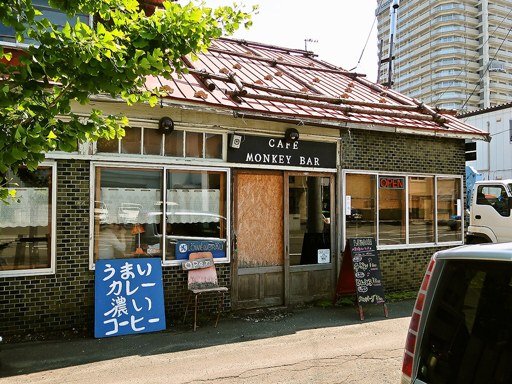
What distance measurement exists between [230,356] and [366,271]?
320cm

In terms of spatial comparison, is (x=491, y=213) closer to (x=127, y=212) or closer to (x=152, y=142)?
(x=152, y=142)

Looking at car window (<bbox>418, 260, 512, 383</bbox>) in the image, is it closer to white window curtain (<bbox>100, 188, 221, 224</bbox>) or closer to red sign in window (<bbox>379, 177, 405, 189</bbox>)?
white window curtain (<bbox>100, 188, 221, 224</bbox>)

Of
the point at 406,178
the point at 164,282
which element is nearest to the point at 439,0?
the point at 406,178

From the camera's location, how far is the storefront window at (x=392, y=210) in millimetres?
8680

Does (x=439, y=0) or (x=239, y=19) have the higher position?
(x=439, y=0)

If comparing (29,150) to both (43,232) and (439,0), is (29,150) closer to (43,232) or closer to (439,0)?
(43,232)

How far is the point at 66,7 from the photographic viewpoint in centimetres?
336

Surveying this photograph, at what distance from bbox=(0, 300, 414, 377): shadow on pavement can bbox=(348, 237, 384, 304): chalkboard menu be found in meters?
0.35

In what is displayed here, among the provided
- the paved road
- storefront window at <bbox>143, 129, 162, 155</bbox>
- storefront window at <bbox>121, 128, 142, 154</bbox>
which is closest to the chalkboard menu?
the paved road

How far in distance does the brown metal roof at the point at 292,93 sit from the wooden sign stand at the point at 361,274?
2.27 metres

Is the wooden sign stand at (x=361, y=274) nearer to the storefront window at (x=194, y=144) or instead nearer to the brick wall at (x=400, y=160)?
the brick wall at (x=400, y=160)

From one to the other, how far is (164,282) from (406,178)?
5580mm

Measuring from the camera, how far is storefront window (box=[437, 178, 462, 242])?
9.48 metres

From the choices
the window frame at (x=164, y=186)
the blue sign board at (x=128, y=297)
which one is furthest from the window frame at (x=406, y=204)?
the blue sign board at (x=128, y=297)
